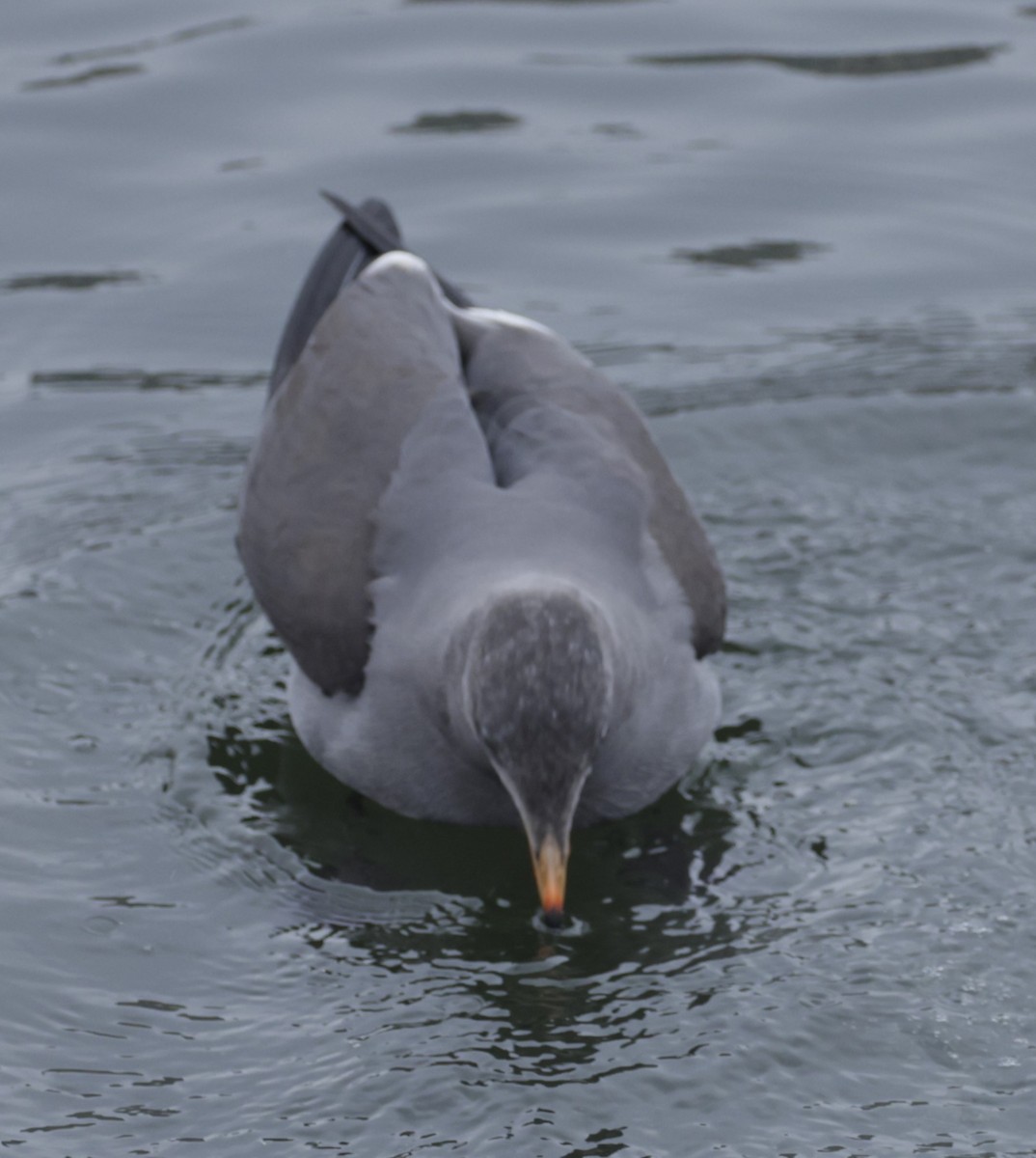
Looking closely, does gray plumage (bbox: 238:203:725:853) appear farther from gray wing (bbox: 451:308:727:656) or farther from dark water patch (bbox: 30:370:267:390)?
dark water patch (bbox: 30:370:267:390)

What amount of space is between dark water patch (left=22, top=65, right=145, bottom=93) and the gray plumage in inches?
228

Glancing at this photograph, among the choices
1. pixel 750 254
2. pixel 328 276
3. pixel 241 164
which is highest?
pixel 328 276

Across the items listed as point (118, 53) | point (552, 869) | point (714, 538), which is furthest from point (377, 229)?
point (118, 53)

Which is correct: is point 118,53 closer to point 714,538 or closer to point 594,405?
point 714,538

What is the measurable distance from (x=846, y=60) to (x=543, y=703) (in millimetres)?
8068

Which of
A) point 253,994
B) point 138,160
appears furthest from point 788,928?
point 138,160

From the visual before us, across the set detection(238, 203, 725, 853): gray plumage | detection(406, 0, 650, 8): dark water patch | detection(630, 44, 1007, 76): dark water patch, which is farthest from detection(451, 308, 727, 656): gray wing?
detection(406, 0, 650, 8): dark water patch

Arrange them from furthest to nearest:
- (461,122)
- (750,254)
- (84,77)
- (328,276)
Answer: (84,77) < (461,122) < (750,254) < (328,276)

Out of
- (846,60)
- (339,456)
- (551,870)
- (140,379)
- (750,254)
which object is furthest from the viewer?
(846,60)

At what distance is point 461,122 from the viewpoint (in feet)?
39.6

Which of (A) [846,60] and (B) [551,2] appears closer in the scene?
(A) [846,60]

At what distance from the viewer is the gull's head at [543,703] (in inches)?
223

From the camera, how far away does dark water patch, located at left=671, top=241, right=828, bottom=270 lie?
35.0 feet

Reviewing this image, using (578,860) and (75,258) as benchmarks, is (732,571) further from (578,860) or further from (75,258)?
(75,258)
